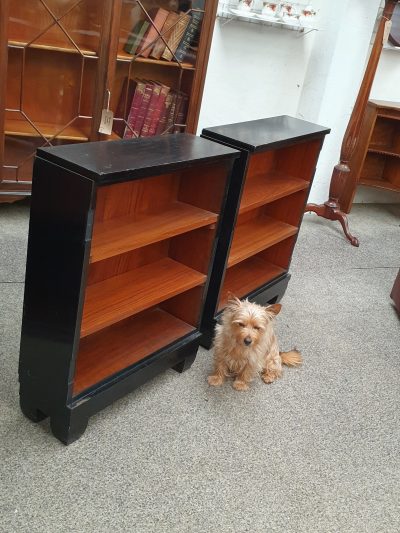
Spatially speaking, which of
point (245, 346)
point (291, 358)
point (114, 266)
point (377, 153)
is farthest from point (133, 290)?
point (377, 153)

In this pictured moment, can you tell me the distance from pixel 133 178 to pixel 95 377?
721mm

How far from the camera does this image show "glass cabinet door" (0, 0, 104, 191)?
3.12 m

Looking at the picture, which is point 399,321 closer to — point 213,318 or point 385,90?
point 213,318

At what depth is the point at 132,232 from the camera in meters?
1.97

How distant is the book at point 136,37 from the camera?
3332 millimetres

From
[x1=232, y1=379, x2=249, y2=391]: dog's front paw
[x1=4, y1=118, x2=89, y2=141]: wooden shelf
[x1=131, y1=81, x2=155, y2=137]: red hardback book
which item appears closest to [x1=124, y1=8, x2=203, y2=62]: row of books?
[x1=131, y1=81, x2=155, y2=137]: red hardback book

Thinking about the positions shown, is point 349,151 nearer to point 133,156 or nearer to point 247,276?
point 247,276

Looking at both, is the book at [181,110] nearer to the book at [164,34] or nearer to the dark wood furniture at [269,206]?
the book at [164,34]

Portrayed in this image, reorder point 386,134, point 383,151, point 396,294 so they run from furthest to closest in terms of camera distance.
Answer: point 386,134 < point 383,151 < point 396,294

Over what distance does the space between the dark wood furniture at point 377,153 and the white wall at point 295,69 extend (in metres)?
0.17

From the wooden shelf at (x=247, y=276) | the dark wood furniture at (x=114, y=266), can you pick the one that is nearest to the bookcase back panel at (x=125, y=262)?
the dark wood furniture at (x=114, y=266)

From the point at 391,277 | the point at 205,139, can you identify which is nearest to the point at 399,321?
the point at 391,277

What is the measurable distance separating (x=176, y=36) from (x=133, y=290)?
196cm

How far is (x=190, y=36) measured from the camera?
11.3 feet
